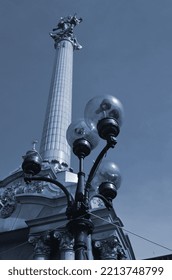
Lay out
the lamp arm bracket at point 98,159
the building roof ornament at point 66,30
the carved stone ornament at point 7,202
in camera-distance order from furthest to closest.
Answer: the building roof ornament at point 66,30 → the carved stone ornament at point 7,202 → the lamp arm bracket at point 98,159

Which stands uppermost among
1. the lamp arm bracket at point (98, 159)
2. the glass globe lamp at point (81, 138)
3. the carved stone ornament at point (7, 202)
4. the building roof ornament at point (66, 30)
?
the building roof ornament at point (66, 30)

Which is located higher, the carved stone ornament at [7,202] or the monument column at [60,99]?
the monument column at [60,99]

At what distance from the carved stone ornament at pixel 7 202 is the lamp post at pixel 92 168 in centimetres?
1319

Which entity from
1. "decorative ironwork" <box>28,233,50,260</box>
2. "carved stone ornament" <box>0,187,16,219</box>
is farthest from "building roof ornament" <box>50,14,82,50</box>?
"decorative ironwork" <box>28,233,50,260</box>

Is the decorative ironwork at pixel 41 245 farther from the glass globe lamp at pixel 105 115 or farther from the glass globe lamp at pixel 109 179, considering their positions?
the glass globe lamp at pixel 105 115

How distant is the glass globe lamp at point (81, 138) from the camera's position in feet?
35.3

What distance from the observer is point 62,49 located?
136 ft

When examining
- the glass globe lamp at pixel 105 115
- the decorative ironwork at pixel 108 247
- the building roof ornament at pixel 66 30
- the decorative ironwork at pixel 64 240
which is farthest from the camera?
the building roof ornament at pixel 66 30

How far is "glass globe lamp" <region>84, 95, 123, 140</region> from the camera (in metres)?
10.1

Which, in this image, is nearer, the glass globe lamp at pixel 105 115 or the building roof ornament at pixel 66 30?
the glass globe lamp at pixel 105 115

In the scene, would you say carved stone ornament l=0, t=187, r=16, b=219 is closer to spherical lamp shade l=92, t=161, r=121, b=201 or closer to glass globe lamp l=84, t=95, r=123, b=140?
spherical lamp shade l=92, t=161, r=121, b=201

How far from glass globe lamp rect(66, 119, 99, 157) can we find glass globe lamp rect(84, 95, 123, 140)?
49 centimetres

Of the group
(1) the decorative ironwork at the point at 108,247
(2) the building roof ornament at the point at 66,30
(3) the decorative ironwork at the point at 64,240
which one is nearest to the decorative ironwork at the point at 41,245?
(3) the decorative ironwork at the point at 64,240
